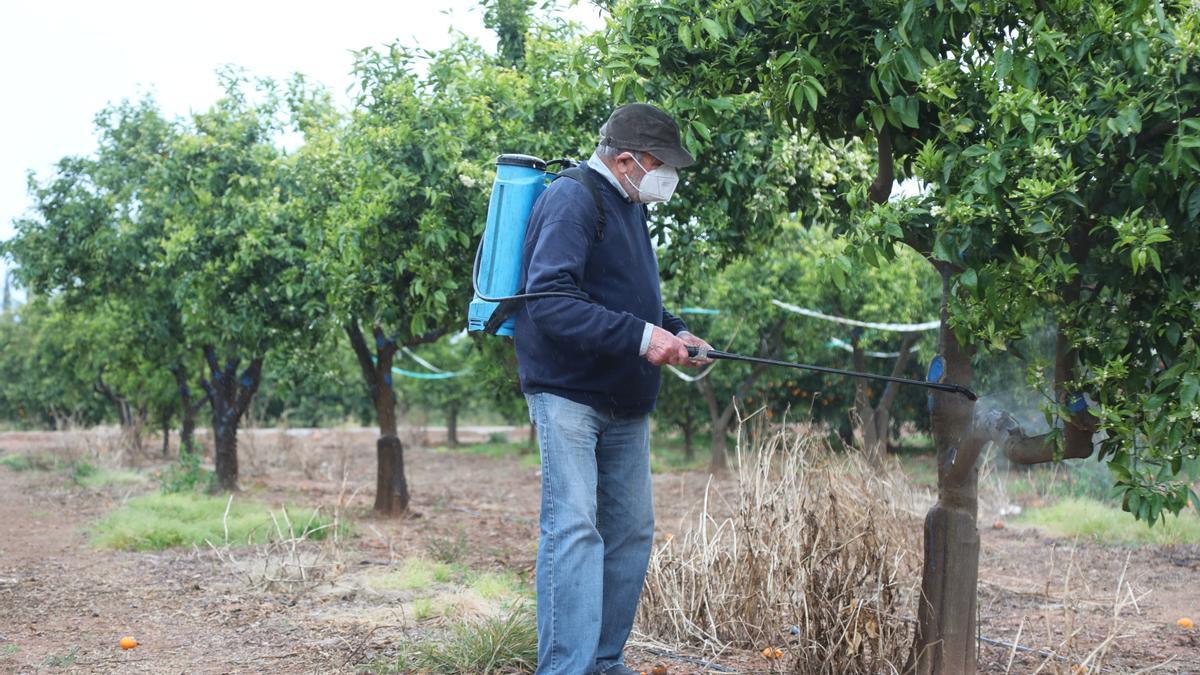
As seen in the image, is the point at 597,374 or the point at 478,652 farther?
the point at 478,652

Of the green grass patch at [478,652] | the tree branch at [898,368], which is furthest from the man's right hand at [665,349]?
the tree branch at [898,368]

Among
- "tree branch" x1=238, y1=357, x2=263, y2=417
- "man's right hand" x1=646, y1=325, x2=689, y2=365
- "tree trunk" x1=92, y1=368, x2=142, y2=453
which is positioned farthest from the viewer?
"tree trunk" x1=92, y1=368, x2=142, y2=453

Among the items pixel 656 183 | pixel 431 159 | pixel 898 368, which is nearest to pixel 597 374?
pixel 656 183

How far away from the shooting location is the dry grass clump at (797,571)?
3898 mm

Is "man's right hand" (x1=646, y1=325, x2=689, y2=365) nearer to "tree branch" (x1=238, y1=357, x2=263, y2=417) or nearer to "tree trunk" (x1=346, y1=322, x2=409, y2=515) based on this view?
"tree trunk" (x1=346, y1=322, x2=409, y2=515)

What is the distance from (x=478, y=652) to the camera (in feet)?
12.9

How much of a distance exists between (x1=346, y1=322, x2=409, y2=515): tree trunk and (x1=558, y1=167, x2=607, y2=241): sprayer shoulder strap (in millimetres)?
6443

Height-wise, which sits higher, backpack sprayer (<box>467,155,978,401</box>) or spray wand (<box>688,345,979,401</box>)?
backpack sprayer (<box>467,155,978,401</box>)

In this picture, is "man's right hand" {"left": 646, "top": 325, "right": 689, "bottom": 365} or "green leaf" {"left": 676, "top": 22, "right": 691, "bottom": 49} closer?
"man's right hand" {"left": 646, "top": 325, "right": 689, "bottom": 365}

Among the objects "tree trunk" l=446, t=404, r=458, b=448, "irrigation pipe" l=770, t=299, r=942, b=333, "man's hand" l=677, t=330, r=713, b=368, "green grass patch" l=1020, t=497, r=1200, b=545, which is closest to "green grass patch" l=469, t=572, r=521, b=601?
"man's hand" l=677, t=330, r=713, b=368

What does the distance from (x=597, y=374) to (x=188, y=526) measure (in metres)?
5.77

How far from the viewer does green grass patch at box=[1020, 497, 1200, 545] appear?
8.26m

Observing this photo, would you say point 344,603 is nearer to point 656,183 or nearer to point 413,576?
point 413,576

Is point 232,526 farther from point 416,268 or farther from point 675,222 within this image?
point 675,222
